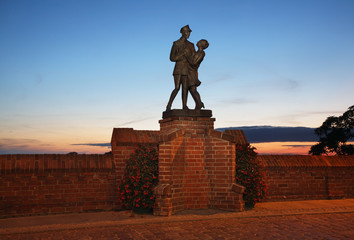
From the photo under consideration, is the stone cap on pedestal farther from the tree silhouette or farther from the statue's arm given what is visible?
the tree silhouette

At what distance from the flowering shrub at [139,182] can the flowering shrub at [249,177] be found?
219cm

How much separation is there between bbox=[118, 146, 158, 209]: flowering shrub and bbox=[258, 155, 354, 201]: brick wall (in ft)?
12.5

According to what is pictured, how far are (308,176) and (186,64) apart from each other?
5.26 meters

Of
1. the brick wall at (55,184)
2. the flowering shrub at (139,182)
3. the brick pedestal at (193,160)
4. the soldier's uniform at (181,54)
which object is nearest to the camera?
the brick wall at (55,184)

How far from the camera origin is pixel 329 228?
25.6 feet

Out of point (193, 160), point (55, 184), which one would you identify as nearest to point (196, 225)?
point (193, 160)

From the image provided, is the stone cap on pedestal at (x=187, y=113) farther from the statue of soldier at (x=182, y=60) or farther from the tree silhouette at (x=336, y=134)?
the tree silhouette at (x=336, y=134)

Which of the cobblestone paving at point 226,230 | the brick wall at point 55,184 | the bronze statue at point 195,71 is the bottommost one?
the cobblestone paving at point 226,230

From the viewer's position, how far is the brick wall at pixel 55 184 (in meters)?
9.21

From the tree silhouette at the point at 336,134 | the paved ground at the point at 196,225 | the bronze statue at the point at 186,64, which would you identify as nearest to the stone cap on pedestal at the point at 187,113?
the bronze statue at the point at 186,64

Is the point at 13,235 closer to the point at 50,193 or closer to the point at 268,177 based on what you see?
the point at 50,193

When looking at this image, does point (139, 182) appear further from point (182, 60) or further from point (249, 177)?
point (182, 60)

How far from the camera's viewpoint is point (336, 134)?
2125 cm

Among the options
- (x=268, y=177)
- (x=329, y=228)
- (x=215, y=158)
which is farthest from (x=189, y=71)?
(x=329, y=228)
